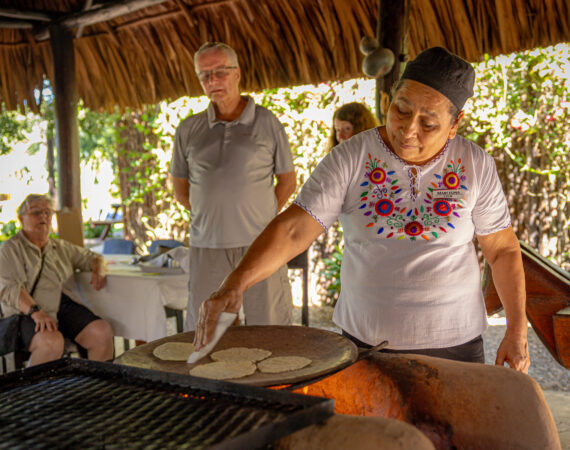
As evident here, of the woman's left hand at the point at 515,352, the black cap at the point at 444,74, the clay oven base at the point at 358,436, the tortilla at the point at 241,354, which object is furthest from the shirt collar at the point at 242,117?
the clay oven base at the point at 358,436

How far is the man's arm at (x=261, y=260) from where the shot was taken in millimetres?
1437

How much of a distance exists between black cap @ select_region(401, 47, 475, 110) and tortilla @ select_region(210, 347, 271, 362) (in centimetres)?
91

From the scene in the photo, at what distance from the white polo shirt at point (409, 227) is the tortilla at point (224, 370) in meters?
0.48

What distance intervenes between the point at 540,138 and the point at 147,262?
411cm

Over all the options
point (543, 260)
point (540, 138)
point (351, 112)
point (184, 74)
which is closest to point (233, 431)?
point (543, 260)

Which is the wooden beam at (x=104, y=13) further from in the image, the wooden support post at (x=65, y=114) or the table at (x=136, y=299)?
the table at (x=136, y=299)

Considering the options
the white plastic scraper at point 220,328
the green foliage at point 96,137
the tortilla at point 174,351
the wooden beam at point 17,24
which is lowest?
the tortilla at point 174,351

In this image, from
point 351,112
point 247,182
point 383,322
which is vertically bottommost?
point 383,322

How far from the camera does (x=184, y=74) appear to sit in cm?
522

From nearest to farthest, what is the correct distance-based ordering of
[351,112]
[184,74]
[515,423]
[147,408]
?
[147,408]
[515,423]
[351,112]
[184,74]

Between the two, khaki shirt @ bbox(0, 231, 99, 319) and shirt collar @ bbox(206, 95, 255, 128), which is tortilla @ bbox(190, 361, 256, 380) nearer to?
shirt collar @ bbox(206, 95, 255, 128)

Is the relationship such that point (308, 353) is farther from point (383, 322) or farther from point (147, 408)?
point (147, 408)

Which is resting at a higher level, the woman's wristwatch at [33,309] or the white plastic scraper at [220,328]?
the white plastic scraper at [220,328]

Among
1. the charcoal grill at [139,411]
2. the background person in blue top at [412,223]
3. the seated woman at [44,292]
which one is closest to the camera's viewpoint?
the charcoal grill at [139,411]
